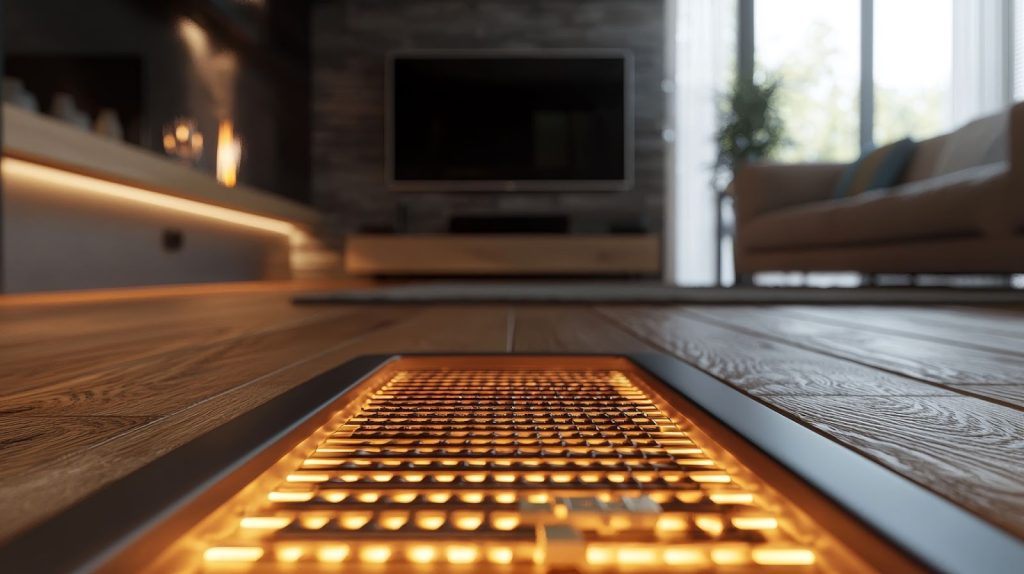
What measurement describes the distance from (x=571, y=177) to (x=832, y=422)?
3925mm

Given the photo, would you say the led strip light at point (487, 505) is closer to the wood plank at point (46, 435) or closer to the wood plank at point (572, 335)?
the wood plank at point (46, 435)

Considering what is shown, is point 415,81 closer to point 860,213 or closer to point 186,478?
point 860,213

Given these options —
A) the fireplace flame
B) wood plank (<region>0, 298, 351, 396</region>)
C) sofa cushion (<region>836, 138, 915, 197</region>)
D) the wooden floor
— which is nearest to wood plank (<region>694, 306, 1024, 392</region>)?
the wooden floor

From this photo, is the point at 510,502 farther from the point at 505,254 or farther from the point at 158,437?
the point at 505,254

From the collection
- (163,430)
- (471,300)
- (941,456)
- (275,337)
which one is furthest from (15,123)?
(941,456)

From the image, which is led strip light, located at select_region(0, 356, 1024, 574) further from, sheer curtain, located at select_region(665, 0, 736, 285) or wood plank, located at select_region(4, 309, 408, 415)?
sheer curtain, located at select_region(665, 0, 736, 285)

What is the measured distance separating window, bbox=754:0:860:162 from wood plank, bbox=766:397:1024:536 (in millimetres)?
4164

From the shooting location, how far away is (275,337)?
79 centimetres

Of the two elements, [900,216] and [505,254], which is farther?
[505,254]

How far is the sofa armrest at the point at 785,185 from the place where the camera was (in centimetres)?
296

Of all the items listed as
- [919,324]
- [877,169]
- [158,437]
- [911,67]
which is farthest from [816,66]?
[158,437]

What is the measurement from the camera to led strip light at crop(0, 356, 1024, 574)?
0.53 feet

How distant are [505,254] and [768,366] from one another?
3360mm

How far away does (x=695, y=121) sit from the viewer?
4184 millimetres
